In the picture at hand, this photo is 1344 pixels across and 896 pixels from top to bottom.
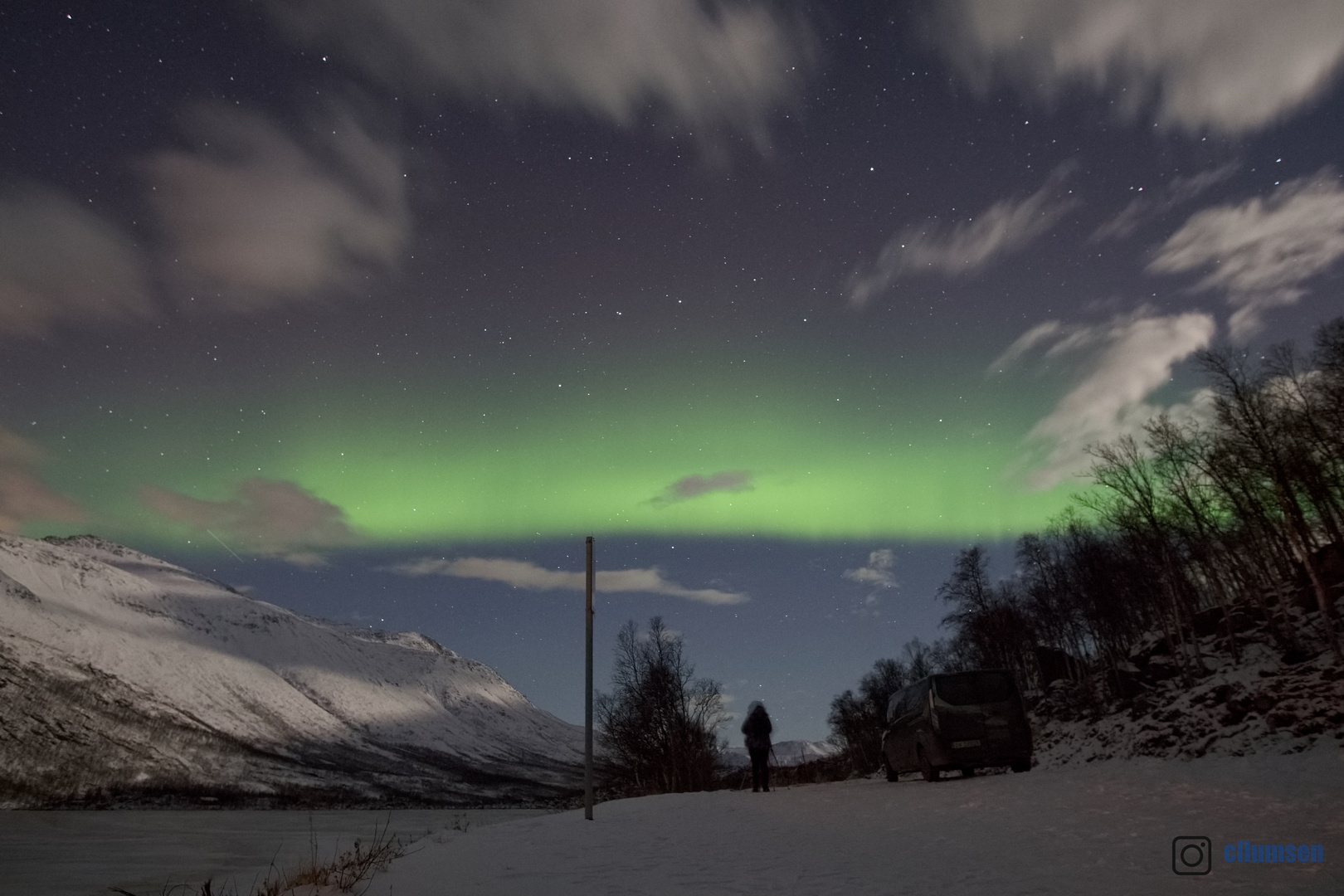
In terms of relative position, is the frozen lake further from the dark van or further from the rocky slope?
the rocky slope

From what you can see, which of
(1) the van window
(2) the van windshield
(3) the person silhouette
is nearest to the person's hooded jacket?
(3) the person silhouette

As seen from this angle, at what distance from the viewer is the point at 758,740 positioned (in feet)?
60.7

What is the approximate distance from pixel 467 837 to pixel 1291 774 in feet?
41.3

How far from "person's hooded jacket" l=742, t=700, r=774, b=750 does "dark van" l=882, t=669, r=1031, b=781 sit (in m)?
3.94

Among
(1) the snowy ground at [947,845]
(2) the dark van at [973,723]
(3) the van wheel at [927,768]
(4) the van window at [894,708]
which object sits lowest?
(1) the snowy ground at [947,845]

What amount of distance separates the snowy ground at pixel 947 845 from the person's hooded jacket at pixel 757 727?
5.08 meters

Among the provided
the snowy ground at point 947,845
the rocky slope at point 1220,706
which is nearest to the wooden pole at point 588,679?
the snowy ground at point 947,845

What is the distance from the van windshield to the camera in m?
15.2

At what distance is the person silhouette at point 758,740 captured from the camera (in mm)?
18422

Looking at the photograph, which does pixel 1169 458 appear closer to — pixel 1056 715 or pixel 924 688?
pixel 1056 715

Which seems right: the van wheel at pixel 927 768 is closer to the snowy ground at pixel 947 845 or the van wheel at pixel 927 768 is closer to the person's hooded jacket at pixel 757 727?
the snowy ground at pixel 947 845

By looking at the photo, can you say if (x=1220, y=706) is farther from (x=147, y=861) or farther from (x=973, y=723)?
(x=147, y=861)

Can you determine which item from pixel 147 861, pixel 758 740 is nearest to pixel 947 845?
pixel 758 740

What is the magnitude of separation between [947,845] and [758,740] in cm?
1163
